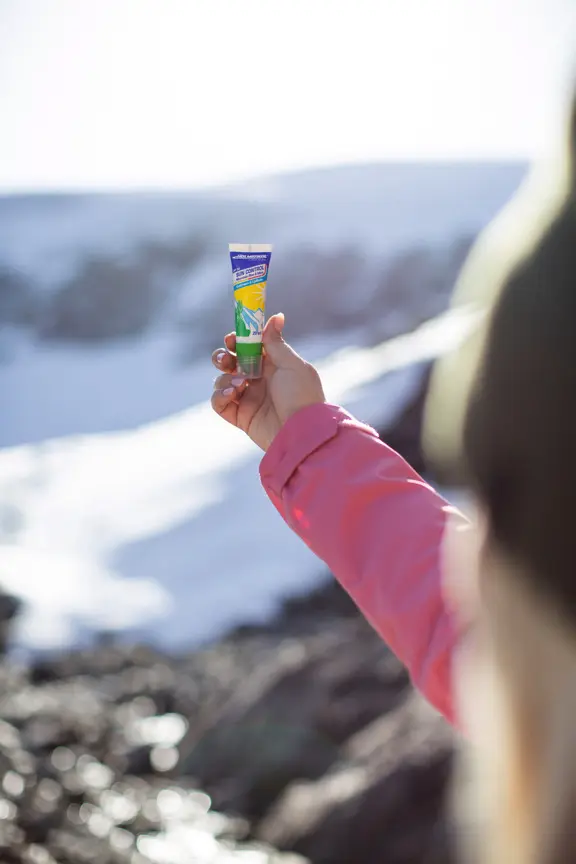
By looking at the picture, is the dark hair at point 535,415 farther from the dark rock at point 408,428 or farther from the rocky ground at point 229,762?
the dark rock at point 408,428

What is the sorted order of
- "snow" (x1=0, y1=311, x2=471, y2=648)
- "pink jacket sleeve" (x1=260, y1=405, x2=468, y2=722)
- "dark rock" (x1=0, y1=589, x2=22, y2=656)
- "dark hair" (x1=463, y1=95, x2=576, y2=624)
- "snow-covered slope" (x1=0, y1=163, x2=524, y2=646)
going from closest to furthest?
→ "dark hair" (x1=463, y1=95, x2=576, y2=624) < "pink jacket sleeve" (x1=260, y1=405, x2=468, y2=722) < "dark rock" (x1=0, y1=589, x2=22, y2=656) < "snow" (x1=0, y1=311, x2=471, y2=648) < "snow-covered slope" (x1=0, y1=163, x2=524, y2=646)

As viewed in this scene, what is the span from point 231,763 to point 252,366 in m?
1.90

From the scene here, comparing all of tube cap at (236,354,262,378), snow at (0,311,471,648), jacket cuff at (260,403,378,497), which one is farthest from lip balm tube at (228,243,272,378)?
snow at (0,311,471,648)

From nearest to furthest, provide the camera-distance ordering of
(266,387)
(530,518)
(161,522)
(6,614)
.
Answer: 1. (530,518)
2. (266,387)
3. (6,614)
4. (161,522)

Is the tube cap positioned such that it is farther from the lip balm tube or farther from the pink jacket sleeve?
the pink jacket sleeve

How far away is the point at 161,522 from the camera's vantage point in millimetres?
4957

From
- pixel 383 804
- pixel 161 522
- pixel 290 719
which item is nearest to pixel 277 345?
pixel 383 804

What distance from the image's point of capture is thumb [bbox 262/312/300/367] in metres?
1.01

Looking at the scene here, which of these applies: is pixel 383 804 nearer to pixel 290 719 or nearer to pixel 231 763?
pixel 290 719

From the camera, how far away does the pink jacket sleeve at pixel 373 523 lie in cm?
69

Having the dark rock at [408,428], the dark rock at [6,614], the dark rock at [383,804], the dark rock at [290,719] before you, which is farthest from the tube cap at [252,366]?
the dark rock at [408,428]

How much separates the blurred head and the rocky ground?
144 centimetres

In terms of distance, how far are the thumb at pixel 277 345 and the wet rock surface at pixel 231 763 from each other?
47.2 inches

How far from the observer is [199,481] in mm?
5375
